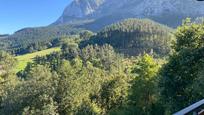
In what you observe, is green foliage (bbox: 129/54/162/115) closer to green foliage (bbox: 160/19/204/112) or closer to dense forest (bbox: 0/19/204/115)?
dense forest (bbox: 0/19/204/115)

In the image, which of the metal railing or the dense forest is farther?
the dense forest

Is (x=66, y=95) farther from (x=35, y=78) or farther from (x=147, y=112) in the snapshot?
(x=147, y=112)

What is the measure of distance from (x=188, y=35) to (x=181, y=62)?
11.4 ft

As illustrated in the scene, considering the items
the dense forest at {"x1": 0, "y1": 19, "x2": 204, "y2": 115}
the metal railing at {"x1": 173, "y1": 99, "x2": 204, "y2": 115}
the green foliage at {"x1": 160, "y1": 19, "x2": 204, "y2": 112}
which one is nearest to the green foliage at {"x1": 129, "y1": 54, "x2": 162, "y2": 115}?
the dense forest at {"x1": 0, "y1": 19, "x2": 204, "y2": 115}

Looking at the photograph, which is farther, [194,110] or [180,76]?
[180,76]

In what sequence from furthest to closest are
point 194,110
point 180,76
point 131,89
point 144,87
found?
point 131,89 → point 144,87 → point 180,76 → point 194,110

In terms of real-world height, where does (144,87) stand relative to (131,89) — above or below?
above

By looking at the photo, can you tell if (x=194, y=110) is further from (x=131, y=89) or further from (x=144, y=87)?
(x=131, y=89)

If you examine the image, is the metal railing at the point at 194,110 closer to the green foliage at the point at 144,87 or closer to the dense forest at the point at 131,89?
the dense forest at the point at 131,89

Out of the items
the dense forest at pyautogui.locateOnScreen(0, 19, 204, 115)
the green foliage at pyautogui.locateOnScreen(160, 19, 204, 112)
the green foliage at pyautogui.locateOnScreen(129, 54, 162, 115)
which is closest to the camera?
the green foliage at pyautogui.locateOnScreen(160, 19, 204, 112)

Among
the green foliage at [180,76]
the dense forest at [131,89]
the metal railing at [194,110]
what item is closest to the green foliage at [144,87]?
the dense forest at [131,89]

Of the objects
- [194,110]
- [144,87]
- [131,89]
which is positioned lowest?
[131,89]

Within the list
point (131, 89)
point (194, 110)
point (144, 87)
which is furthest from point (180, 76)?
point (194, 110)

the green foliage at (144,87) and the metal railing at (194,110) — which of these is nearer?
the metal railing at (194,110)
